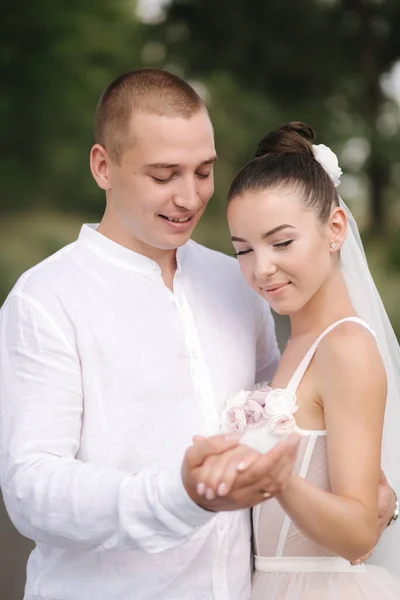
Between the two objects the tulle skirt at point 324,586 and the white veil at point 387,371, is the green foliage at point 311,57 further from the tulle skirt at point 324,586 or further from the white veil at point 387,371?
the tulle skirt at point 324,586

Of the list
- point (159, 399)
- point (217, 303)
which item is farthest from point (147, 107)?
point (159, 399)

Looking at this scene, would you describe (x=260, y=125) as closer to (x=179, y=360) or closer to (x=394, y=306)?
(x=394, y=306)

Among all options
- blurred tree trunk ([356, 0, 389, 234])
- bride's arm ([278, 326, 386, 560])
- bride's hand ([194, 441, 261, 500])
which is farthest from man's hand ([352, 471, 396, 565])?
blurred tree trunk ([356, 0, 389, 234])

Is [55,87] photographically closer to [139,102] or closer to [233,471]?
[139,102]

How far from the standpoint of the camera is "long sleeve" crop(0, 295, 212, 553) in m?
1.67

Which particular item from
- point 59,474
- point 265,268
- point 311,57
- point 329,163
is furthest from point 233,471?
point 311,57

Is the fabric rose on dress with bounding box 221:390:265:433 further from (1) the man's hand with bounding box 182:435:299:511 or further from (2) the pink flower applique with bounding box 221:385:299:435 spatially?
(1) the man's hand with bounding box 182:435:299:511

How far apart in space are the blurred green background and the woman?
7.29 meters

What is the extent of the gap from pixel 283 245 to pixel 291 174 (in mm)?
189

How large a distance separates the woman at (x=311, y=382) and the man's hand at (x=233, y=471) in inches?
15.2

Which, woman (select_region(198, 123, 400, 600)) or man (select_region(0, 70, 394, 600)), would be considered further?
woman (select_region(198, 123, 400, 600))

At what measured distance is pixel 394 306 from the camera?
9031 millimetres

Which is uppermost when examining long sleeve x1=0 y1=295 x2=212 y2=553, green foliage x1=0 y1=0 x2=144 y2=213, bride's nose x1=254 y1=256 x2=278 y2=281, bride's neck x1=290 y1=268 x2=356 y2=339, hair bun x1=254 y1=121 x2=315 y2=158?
green foliage x1=0 y1=0 x2=144 y2=213

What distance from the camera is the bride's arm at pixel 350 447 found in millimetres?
1846
